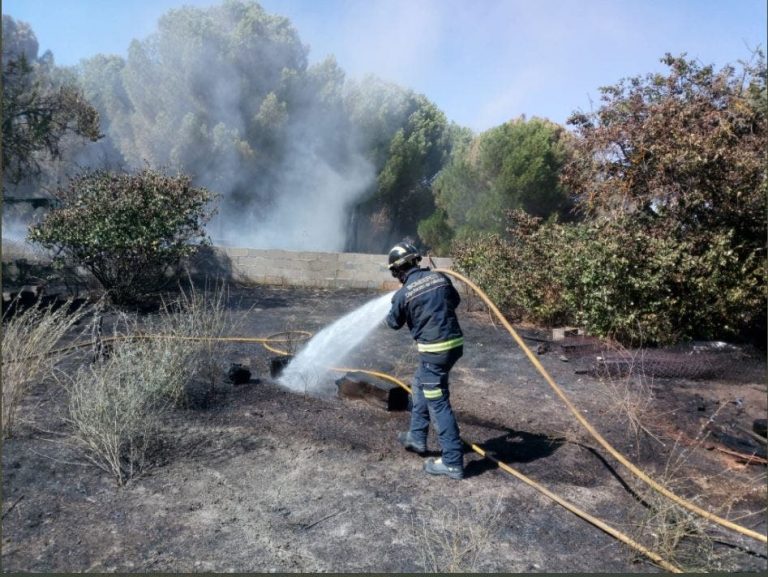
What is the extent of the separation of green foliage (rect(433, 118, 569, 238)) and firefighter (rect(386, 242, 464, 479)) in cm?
1287

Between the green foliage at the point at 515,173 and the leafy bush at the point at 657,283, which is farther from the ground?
the green foliage at the point at 515,173

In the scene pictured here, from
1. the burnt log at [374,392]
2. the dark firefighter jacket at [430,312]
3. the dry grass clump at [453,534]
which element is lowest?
the dry grass clump at [453,534]

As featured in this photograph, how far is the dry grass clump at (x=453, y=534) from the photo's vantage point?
10.0 ft

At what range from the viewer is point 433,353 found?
436 centimetres

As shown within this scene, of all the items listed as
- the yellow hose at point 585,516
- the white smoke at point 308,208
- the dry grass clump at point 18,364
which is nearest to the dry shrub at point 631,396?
the yellow hose at point 585,516

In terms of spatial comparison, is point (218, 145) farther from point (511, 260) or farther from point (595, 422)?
point (595, 422)

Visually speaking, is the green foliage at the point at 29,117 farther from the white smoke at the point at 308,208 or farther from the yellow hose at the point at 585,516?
the yellow hose at the point at 585,516

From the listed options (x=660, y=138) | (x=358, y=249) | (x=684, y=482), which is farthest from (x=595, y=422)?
(x=358, y=249)

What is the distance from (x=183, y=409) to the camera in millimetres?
5012

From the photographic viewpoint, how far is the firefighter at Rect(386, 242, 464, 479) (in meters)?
4.21

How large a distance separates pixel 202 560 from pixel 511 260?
334 inches

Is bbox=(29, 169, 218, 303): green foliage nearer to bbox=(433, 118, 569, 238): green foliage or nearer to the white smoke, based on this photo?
bbox=(433, 118, 569, 238): green foliage

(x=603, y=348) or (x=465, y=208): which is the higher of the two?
(x=465, y=208)

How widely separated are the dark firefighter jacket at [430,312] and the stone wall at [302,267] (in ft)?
29.8
